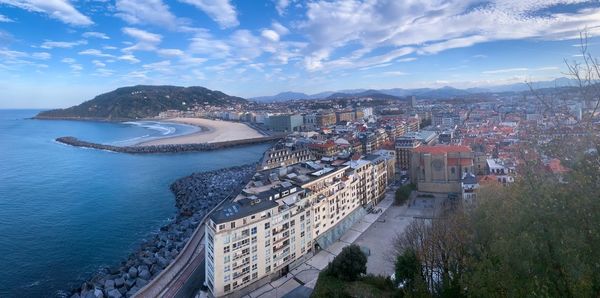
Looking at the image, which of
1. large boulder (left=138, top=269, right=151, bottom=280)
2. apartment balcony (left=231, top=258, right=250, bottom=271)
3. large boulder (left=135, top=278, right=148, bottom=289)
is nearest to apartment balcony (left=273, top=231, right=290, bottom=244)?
apartment balcony (left=231, top=258, right=250, bottom=271)

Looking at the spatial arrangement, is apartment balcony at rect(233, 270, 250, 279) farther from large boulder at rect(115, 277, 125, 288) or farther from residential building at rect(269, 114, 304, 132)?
residential building at rect(269, 114, 304, 132)

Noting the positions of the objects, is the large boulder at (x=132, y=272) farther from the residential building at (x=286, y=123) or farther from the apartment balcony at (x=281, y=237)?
the residential building at (x=286, y=123)

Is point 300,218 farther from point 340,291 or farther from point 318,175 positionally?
point 340,291

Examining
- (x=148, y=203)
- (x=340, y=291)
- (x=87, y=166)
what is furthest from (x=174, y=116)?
(x=340, y=291)

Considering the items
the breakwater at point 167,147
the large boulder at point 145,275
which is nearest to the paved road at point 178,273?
the large boulder at point 145,275

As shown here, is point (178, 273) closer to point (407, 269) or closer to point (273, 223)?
point (273, 223)

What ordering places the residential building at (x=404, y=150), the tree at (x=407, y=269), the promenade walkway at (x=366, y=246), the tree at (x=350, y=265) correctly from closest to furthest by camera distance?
the tree at (x=407, y=269)
the tree at (x=350, y=265)
the promenade walkway at (x=366, y=246)
the residential building at (x=404, y=150)
